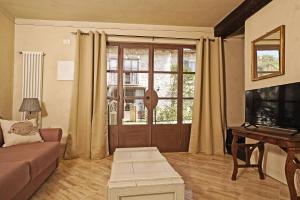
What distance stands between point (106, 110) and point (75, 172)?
1.22m

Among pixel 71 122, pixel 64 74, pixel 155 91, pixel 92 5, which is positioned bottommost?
pixel 71 122

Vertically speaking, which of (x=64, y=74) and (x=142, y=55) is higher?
(x=142, y=55)

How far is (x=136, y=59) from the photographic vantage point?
4.01 m

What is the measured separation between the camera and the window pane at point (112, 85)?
12.9ft

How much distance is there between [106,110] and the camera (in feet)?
12.5

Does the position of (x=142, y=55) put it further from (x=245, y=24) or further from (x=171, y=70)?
(x=245, y=24)

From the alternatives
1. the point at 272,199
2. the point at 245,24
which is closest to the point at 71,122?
the point at 272,199

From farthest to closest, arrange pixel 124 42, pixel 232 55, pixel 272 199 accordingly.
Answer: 1. pixel 232 55
2. pixel 124 42
3. pixel 272 199

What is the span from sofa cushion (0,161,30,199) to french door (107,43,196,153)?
2.14 metres

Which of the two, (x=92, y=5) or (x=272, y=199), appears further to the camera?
(x=92, y=5)

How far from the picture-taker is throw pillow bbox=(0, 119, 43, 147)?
257 centimetres

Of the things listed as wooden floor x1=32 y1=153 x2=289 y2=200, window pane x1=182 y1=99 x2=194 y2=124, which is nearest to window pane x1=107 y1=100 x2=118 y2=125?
wooden floor x1=32 y1=153 x2=289 y2=200

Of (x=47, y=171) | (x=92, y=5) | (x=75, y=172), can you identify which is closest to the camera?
(x=47, y=171)

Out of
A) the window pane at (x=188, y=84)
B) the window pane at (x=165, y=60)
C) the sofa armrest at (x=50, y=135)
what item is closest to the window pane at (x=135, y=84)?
the window pane at (x=165, y=60)
